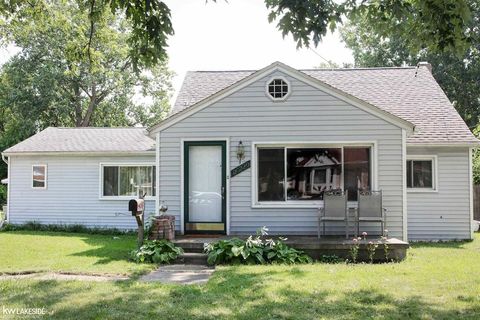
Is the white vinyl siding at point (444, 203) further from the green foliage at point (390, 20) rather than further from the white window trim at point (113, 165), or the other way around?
the white window trim at point (113, 165)

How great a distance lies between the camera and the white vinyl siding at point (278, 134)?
34.8 feet

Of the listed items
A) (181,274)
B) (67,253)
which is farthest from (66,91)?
(181,274)

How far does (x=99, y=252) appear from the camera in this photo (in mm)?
10188

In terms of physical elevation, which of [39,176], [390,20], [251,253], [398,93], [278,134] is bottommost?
[251,253]

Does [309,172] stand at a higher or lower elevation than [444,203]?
higher

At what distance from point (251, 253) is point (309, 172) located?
287 centimetres

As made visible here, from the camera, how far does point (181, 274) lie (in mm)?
8016

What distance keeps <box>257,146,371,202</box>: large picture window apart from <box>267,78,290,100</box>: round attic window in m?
1.19

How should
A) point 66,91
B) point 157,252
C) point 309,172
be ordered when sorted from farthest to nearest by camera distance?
point 66,91
point 309,172
point 157,252

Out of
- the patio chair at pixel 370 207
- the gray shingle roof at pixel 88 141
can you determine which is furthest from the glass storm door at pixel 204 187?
the gray shingle roof at pixel 88 141

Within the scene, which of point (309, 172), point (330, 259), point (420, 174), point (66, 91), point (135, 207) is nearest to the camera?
point (330, 259)

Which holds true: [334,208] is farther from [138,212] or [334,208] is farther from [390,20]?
[390,20]

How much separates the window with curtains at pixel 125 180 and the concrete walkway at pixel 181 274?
713cm

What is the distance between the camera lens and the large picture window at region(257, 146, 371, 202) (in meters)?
10.9
